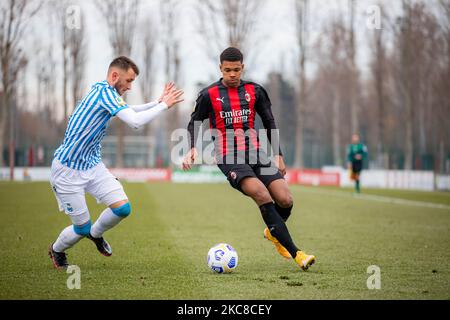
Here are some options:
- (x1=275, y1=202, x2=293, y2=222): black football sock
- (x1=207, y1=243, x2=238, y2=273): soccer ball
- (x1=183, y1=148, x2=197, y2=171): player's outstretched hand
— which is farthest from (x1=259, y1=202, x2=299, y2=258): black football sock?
(x1=183, y1=148, x2=197, y2=171): player's outstretched hand

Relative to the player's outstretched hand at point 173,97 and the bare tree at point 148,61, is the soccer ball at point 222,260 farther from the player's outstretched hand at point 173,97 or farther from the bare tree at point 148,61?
the bare tree at point 148,61

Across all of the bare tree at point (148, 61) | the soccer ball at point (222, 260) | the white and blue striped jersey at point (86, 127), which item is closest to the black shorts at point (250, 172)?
the soccer ball at point (222, 260)

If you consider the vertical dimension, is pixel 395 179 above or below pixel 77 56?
below

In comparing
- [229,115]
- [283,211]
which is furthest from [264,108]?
[283,211]

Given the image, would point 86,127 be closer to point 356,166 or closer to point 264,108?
point 264,108

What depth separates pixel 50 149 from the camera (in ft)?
163

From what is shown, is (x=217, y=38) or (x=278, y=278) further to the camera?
(x=217, y=38)

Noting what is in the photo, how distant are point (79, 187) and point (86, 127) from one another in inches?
27.5

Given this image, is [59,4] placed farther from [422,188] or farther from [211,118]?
[211,118]

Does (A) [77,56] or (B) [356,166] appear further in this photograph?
(A) [77,56]

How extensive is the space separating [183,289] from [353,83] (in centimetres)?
4103

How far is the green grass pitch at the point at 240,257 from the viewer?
259 inches

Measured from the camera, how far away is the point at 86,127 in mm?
7773
